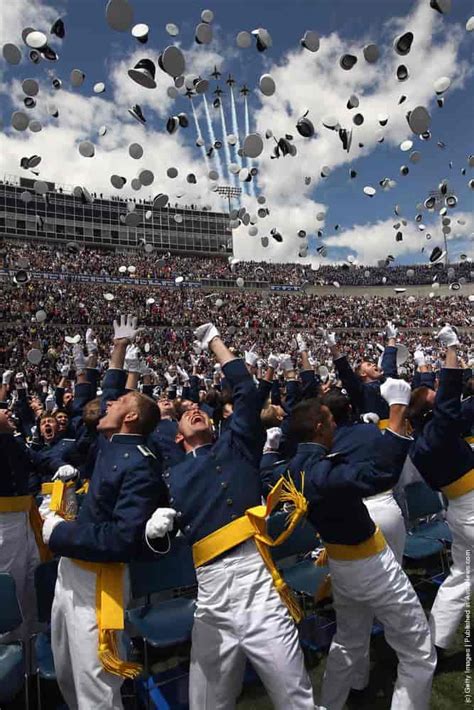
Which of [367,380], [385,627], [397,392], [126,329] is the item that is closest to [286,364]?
[367,380]

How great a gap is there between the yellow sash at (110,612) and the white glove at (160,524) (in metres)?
0.48

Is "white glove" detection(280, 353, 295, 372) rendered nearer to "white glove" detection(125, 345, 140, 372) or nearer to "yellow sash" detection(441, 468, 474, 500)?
"white glove" detection(125, 345, 140, 372)

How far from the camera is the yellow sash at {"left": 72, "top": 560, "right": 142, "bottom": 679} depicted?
99.5 inches

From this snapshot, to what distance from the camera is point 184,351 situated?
2923cm

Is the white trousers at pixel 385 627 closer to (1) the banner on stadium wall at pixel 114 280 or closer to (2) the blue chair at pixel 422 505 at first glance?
(2) the blue chair at pixel 422 505

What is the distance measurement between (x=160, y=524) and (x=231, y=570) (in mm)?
514

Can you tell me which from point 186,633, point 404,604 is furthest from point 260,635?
point 186,633

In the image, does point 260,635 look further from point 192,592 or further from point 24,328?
point 24,328

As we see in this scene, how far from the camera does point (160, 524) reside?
2.38 metres

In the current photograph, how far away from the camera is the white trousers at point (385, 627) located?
9.43 ft

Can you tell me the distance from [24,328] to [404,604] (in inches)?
1232

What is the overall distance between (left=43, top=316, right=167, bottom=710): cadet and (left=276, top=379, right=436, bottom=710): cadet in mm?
937

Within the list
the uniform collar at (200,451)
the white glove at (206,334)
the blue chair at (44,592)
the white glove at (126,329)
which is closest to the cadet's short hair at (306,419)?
the uniform collar at (200,451)

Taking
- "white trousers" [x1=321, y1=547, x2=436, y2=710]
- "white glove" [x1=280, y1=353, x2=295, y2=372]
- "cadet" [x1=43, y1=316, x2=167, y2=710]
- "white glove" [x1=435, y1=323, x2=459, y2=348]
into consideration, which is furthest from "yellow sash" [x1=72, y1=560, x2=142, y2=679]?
"white glove" [x1=280, y1=353, x2=295, y2=372]
